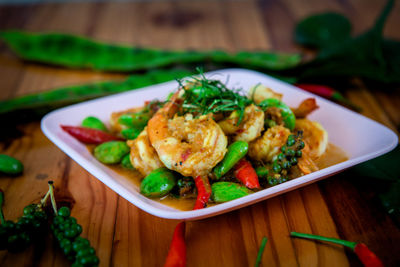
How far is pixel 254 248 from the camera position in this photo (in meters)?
1.57

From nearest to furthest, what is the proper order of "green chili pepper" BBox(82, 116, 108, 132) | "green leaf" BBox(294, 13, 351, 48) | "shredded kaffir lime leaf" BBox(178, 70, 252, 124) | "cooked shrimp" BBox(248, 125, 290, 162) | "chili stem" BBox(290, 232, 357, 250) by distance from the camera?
"chili stem" BBox(290, 232, 357, 250) → "cooked shrimp" BBox(248, 125, 290, 162) → "shredded kaffir lime leaf" BBox(178, 70, 252, 124) → "green chili pepper" BBox(82, 116, 108, 132) → "green leaf" BBox(294, 13, 351, 48)

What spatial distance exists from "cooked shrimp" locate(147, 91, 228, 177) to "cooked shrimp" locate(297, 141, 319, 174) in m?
0.42

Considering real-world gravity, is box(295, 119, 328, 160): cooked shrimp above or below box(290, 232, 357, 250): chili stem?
above

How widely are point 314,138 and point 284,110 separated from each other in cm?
25

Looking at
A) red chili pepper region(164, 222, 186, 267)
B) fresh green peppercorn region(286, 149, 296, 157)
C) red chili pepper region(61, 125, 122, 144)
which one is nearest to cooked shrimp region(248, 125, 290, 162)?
fresh green peppercorn region(286, 149, 296, 157)

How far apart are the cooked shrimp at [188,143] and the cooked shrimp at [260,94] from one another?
549mm

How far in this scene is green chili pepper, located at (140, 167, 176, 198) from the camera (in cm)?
172

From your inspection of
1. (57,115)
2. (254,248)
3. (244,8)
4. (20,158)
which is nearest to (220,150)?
(254,248)

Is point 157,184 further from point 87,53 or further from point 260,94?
point 87,53

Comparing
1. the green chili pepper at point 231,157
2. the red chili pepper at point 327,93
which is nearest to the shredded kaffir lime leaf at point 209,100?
the green chili pepper at point 231,157

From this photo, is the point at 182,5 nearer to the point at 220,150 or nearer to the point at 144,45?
the point at 144,45

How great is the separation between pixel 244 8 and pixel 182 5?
3.10ft

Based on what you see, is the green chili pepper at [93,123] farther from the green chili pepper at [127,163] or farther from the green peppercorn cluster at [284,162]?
the green peppercorn cluster at [284,162]

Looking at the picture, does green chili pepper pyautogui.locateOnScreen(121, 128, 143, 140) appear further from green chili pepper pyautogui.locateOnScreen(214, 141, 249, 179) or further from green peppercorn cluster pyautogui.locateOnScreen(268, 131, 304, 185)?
green peppercorn cluster pyautogui.locateOnScreen(268, 131, 304, 185)
